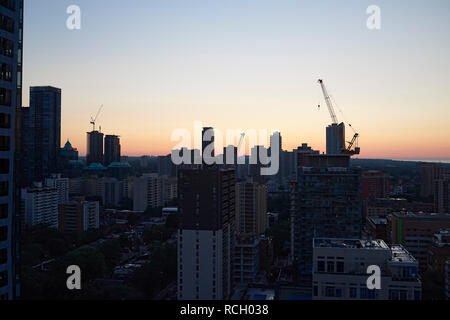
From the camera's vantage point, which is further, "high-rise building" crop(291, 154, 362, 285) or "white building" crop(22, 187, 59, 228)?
"white building" crop(22, 187, 59, 228)

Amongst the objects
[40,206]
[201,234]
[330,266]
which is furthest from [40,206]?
[330,266]

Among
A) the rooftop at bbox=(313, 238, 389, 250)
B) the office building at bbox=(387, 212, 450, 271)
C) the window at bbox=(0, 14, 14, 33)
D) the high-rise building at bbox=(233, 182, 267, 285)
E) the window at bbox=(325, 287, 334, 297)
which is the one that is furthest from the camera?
the high-rise building at bbox=(233, 182, 267, 285)

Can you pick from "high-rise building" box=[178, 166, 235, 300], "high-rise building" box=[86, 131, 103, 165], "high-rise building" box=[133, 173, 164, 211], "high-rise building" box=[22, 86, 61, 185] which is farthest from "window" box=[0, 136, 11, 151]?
"high-rise building" box=[86, 131, 103, 165]

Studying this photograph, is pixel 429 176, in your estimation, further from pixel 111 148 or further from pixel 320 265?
pixel 111 148

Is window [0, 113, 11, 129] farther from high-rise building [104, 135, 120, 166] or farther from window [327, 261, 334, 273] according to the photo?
high-rise building [104, 135, 120, 166]

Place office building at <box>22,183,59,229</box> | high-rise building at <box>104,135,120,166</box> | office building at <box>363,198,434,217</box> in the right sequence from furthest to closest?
high-rise building at <box>104,135,120,166</box>, office building at <box>363,198,434,217</box>, office building at <box>22,183,59,229</box>

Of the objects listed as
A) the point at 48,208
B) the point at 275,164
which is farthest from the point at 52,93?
the point at 275,164
